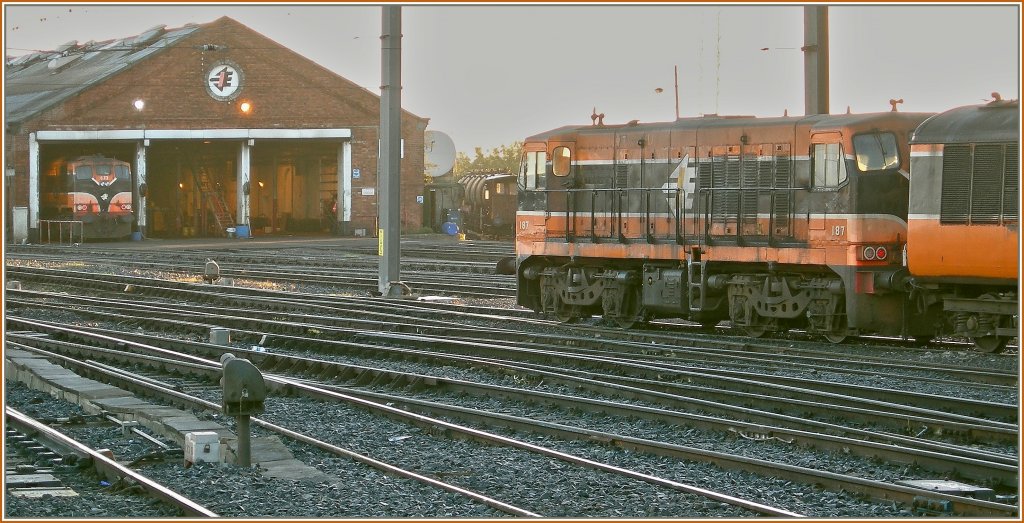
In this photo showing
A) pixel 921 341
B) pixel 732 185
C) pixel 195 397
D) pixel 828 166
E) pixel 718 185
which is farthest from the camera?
pixel 718 185

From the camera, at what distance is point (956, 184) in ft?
49.0

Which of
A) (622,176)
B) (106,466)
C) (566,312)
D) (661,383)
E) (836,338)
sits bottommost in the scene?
(106,466)

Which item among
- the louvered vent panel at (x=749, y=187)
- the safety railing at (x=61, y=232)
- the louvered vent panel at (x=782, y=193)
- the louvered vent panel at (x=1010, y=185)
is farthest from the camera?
the safety railing at (x=61, y=232)

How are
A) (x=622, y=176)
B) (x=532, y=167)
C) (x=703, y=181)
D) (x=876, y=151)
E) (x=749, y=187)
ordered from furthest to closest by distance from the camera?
(x=532, y=167), (x=622, y=176), (x=703, y=181), (x=749, y=187), (x=876, y=151)

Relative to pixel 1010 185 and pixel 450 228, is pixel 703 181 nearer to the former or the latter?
pixel 1010 185

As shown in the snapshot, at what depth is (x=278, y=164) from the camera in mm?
60281

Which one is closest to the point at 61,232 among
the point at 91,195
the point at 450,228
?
the point at 91,195

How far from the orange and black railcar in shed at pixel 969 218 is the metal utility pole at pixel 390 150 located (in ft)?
35.8

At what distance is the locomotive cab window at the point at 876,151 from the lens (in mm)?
16406

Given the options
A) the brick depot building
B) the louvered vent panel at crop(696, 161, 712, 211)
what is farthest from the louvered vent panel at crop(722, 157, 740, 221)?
the brick depot building

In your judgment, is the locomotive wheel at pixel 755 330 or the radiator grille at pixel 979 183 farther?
the locomotive wheel at pixel 755 330

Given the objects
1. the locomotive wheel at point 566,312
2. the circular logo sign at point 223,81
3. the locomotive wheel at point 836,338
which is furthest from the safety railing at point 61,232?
the locomotive wheel at point 836,338

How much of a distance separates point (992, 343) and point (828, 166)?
302 cm

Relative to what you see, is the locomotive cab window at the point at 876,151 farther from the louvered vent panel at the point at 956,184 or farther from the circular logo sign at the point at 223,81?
the circular logo sign at the point at 223,81
